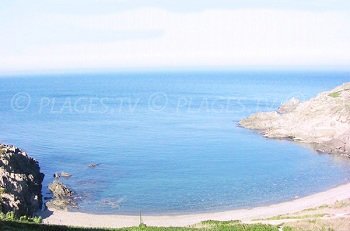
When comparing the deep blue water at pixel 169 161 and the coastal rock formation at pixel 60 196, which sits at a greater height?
the deep blue water at pixel 169 161

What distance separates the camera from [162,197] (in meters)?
70.4

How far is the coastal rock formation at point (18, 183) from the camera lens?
54.9 metres

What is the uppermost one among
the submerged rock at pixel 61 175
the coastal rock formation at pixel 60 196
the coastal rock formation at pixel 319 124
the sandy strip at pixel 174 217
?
the coastal rock formation at pixel 319 124

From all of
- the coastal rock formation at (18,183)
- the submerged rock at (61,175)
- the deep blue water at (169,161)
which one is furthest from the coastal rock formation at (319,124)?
the coastal rock formation at (18,183)

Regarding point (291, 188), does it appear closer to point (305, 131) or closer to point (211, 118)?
point (305, 131)

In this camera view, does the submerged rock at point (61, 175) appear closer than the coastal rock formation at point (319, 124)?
Yes

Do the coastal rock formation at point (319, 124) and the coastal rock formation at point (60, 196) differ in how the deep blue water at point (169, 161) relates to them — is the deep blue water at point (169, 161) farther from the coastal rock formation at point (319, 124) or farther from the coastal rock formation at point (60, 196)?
the coastal rock formation at point (319, 124)

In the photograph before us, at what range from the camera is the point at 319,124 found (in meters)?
108

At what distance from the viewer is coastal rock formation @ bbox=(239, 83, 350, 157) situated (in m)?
100

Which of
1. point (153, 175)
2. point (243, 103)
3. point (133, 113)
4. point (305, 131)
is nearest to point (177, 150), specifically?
point (153, 175)

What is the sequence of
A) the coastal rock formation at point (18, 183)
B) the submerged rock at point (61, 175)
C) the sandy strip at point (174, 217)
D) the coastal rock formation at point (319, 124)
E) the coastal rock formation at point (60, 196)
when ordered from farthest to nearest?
1. the coastal rock formation at point (319, 124)
2. the submerged rock at point (61, 175)
3. the coastal rock formation at point (60, 196)
4. the sandy strip at point (174, 217)
5. the coastal rock formation at point (18, 183)

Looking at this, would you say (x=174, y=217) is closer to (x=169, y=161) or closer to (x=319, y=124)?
(x=169, y=161)

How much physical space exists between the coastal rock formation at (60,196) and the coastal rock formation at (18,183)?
2.03m

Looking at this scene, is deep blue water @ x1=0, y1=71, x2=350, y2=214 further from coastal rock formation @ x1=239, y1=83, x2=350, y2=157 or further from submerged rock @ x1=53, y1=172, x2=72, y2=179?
coastal rock formation @ x1=239, y1=83, x2=350, y2=157
